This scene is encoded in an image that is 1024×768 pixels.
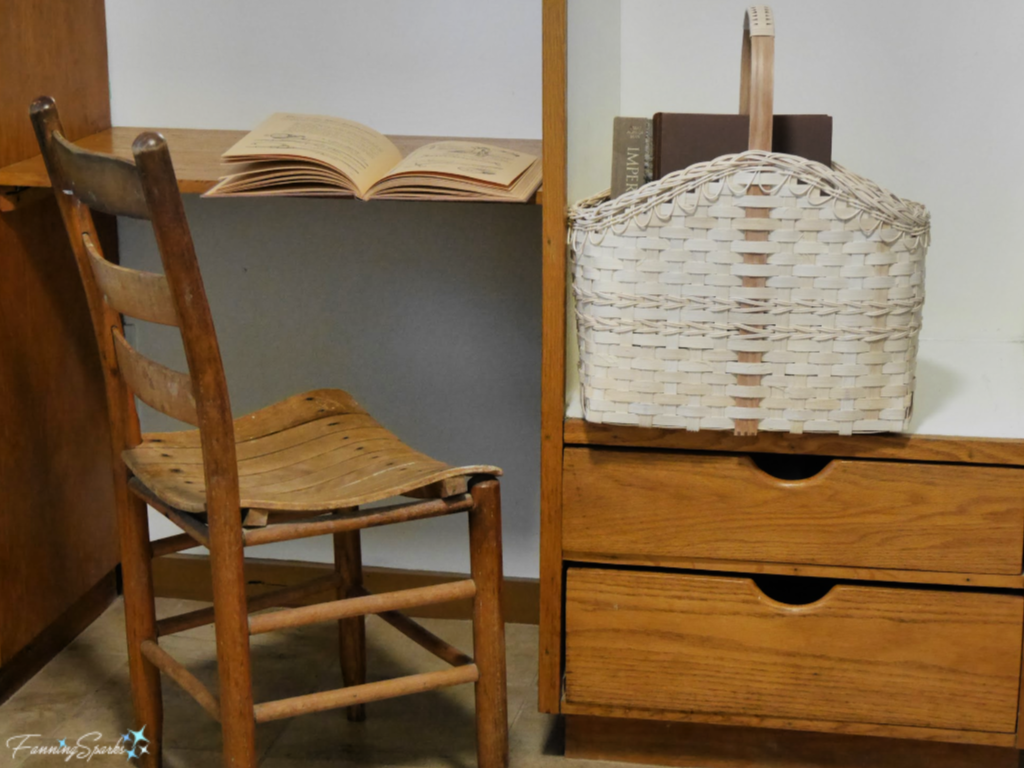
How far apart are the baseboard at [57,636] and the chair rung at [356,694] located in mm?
565

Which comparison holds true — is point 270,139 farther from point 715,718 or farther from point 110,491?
point 715,718

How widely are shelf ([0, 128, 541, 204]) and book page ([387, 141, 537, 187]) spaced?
0.20 ft

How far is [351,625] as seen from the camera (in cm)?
168

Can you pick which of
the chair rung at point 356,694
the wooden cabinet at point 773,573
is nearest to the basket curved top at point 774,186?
the wooden cabinet at point 773,573

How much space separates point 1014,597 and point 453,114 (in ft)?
3.41

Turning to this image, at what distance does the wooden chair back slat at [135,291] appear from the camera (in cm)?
120

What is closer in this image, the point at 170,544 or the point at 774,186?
the point at 774,186

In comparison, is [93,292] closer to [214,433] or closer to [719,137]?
[214,433]

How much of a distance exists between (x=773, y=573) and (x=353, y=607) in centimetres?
50

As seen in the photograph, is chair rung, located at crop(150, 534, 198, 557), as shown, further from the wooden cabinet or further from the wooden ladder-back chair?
the wooden cabinet

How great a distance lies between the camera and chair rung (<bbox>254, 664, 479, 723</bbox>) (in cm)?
131

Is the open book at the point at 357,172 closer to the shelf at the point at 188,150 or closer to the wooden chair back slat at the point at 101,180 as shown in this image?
the shelf at the point at 188,150

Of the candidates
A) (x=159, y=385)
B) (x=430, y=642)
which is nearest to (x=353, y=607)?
(x=430, y=642)

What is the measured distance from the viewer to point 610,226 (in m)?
1.30
